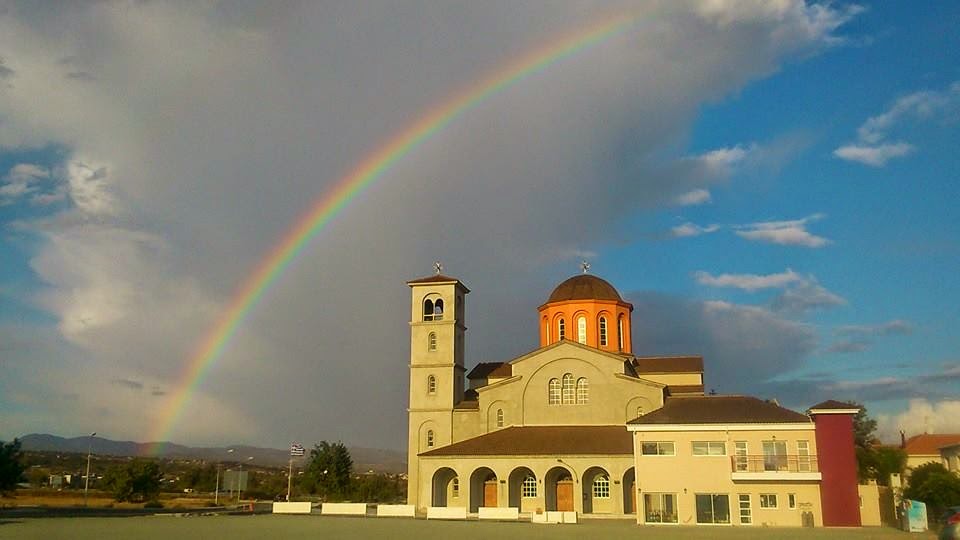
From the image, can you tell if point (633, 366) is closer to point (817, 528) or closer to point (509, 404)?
point (509, 404)

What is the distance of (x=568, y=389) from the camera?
160ft

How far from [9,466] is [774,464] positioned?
4576 centimetres

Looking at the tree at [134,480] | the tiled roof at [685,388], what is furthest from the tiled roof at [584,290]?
the tree at [134,480]

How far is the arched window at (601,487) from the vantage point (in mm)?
44625

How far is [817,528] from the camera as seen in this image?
113 ft

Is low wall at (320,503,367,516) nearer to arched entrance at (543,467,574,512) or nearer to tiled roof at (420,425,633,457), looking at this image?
tiled roof at (420,425,633,457)

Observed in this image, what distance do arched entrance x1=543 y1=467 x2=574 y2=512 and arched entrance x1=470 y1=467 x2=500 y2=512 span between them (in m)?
3.10

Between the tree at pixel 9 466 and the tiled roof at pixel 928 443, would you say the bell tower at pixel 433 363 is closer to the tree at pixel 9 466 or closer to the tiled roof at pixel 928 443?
the tree at pixel 9 466

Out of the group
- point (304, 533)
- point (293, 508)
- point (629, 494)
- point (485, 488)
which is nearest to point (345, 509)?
point (293, 508)

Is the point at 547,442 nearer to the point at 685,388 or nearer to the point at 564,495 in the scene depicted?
the point at 564,495

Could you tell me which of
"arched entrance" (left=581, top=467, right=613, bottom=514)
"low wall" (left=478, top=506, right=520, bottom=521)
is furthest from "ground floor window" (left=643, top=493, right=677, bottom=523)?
"low wall" (left=478, top=506, right=520, bottom=521)

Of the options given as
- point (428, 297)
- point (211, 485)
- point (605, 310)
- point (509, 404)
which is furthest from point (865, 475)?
point (211, 485)

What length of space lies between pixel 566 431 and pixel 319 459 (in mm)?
24262

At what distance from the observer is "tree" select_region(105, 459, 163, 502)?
5909cm
